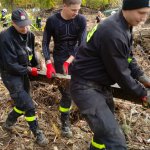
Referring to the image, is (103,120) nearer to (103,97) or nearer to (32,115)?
(103,97)

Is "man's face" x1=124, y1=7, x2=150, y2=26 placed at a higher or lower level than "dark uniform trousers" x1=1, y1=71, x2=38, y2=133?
higher

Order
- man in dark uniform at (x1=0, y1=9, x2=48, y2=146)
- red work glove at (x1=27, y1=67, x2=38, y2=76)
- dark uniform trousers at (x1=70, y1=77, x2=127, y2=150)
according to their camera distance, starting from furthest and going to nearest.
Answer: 1. red work glove at (x1=27, y1=67, x2=38, y2=76)
2. man in dark uniform at (x1=0, y1=9, x2=48, y2=146)
3. dark uniform trousers at (x1=70, y1=77, x2=127, y2=150)

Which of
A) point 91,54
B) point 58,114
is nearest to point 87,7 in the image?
point 58,114

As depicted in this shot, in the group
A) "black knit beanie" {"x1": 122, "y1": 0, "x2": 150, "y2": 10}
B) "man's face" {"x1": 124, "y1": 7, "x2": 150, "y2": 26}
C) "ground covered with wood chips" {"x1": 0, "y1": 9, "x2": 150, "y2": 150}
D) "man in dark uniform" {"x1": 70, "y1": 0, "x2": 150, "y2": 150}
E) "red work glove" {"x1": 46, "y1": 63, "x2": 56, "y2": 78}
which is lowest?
"ground covered with wood chips" {"x1": 0, "y1": 9, "x2": 150, "y2": 150}

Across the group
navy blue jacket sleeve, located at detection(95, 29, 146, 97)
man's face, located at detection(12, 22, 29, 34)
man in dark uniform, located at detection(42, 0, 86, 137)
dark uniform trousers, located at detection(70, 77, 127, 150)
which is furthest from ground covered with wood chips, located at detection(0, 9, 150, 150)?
navy blue jacket sleeve, located at detection(95, 29, 146, 97)

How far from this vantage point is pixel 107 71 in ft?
12.6

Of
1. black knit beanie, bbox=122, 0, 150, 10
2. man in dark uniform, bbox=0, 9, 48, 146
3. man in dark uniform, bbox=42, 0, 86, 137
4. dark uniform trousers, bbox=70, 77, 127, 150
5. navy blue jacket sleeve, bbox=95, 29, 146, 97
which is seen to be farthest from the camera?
man in dark uniform, bbox=42, 0, 86, 137

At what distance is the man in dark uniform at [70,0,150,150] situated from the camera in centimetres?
356

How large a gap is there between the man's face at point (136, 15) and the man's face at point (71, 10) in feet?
4.96

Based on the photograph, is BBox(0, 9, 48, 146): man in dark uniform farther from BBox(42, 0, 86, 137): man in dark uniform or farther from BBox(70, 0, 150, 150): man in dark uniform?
BBox(70, 0, 150, 150): man in dark uniform

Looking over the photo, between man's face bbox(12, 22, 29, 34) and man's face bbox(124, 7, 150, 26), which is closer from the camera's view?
man's face bbox(124, 7, 150, 26)

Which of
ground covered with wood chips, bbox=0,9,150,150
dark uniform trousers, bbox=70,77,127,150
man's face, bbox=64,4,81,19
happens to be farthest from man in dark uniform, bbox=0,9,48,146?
dark uniform trousers, bbox=70,77,127,150

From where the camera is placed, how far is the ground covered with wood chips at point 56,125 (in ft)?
17.3

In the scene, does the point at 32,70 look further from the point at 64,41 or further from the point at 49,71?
the point at 64,41
